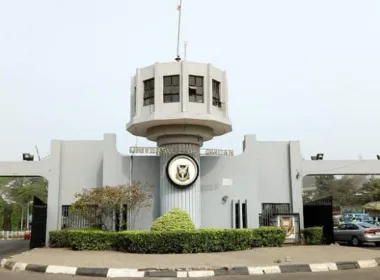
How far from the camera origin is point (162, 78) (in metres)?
18.2

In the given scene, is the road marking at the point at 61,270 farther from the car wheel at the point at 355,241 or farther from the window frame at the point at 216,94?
the car wheel at the point at 355,241

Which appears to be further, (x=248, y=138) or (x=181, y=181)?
(x=248, y=138)

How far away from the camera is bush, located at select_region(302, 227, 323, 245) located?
62.7 ft

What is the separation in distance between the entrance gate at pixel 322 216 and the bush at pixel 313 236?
2.33 feet

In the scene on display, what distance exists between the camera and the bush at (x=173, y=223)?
1609cm

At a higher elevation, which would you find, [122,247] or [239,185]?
[239,185]

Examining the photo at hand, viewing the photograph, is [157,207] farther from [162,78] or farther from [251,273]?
[251,273]

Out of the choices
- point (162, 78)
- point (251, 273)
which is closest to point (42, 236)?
point (162, 78)

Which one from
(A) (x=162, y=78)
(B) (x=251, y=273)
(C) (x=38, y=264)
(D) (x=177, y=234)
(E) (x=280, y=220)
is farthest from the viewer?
(E) (x=280, y=220)

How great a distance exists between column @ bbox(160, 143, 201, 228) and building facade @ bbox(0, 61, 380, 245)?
0.04 meters

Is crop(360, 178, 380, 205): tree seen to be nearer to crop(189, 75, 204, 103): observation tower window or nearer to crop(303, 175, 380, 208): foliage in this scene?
crop(303, 175, 380, 208): foliage

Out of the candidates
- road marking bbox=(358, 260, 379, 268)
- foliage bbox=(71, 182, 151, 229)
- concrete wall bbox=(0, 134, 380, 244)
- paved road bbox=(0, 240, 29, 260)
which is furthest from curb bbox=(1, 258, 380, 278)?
concrete wall bbox=(0, 134, 380, 244)

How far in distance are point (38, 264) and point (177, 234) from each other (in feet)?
15.7

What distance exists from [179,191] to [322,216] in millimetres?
7225
